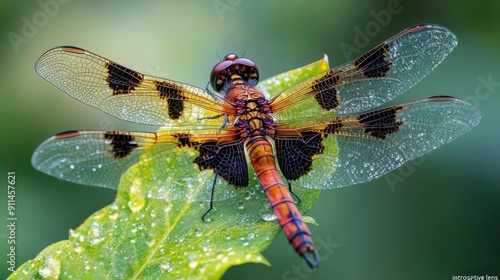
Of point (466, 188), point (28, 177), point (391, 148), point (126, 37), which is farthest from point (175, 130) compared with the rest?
point (466, 188)

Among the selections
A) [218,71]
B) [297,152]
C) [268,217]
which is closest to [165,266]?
[268,217]

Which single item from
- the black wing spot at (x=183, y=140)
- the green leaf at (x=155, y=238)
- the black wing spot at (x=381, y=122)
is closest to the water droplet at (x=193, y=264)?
the green leaf at (x=155, y=238)

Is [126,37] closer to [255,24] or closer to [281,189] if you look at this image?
[255,24]

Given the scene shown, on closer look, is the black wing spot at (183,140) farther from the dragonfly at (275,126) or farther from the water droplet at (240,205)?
the water droplet at (240,205)

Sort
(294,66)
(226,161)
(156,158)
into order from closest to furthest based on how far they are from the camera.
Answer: (156,158), (226,161), (294,66)

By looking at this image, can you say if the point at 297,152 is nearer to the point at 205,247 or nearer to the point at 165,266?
the point at 205,247
